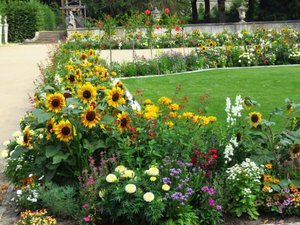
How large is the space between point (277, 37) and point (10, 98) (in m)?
10.0

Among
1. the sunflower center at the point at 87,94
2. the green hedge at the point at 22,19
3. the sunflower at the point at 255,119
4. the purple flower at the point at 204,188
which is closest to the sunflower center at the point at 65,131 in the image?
the sunflower center at the point at 87,94

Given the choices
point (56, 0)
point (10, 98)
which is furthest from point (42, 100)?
point (56, 0)

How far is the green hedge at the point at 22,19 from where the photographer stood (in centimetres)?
3128

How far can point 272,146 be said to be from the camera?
4.29 meters

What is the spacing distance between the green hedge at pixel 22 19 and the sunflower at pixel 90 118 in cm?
2873

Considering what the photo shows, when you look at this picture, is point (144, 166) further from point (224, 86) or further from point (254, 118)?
point (224, 86)

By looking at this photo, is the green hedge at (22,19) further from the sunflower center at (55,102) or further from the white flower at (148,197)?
the white flower at (148,197)

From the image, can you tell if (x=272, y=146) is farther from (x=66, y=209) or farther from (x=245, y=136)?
(x=66, y=209)

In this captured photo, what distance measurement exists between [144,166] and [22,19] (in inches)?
1174

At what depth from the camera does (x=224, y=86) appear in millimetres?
10688

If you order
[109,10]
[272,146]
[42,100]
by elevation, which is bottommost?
[272,146]

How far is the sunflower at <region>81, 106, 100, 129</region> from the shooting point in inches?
154

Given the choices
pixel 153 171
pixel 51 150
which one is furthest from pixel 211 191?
pixel 51 150

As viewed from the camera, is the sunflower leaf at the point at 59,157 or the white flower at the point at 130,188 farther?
the sunflower leaf at the point at 59,157
